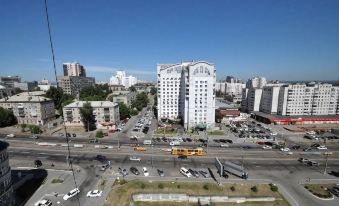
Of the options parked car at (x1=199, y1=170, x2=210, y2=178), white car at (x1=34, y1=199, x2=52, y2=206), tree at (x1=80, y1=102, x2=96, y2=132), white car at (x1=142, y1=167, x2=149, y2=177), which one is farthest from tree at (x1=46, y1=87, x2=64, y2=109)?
Answer: parked car at (x1=199, y1=170, x2=210, y2=178)

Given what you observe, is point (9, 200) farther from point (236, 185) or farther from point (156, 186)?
point (236, 185)

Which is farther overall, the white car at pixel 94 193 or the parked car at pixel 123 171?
the parked car at pixel 123 171

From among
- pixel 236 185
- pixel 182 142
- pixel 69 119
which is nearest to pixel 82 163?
pixel 182 142

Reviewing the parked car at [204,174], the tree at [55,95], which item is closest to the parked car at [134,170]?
the parked car at [204,174]

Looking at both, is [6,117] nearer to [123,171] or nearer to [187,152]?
[123,171]

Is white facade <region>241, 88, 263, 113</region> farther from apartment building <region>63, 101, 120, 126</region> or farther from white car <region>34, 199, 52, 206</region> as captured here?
white car <region>34, 199, 52, 206</region>

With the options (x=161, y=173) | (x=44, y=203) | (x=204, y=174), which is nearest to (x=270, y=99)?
(x=204, y=174)

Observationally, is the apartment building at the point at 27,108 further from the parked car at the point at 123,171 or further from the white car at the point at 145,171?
the white car at the point at 145,171
